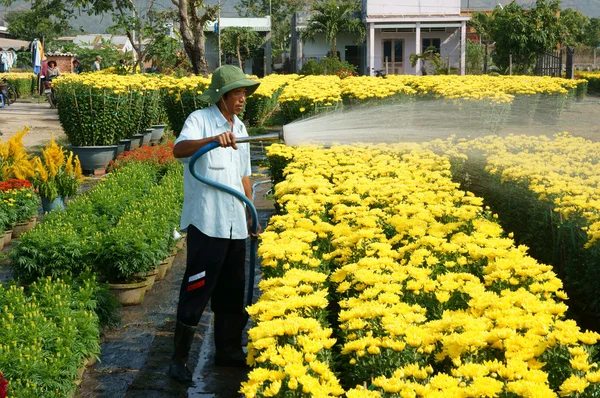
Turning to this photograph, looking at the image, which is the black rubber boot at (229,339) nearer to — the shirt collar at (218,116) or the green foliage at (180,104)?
the shirt collar at (218,116)

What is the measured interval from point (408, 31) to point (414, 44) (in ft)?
2.86

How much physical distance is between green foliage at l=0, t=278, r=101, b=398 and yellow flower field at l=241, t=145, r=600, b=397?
49.5 inches

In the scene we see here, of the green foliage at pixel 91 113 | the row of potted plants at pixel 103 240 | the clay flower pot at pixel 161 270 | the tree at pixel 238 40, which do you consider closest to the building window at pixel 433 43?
the tree at pixel 238 40

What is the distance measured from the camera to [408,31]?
46.8m

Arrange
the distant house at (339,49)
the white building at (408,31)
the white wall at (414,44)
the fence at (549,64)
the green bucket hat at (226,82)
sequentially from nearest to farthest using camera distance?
the green bucket hat at (226,82)
the fence at (549,64)
the white building at (408,31)
the white wall at (414,44)
the distant house at (339,49)

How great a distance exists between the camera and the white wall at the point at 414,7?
146 ft

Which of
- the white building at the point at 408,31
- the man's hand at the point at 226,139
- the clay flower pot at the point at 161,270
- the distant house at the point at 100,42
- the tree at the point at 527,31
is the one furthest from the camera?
the white building at the point at 408,31

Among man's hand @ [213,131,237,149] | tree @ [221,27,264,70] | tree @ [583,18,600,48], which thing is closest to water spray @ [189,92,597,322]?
man's hand @ [213,131,237,149]

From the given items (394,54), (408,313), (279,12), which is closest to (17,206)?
(408,313)

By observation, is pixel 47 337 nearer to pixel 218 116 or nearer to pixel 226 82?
pixel 218 116

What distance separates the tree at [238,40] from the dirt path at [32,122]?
26682mm

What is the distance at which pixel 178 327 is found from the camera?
4.78 metres

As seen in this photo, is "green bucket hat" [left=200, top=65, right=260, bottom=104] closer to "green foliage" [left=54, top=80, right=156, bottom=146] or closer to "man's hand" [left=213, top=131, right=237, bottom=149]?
"man's hand" [left=213, top=131, right=237, bottom=149]

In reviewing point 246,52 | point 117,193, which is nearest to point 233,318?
point 117,193
